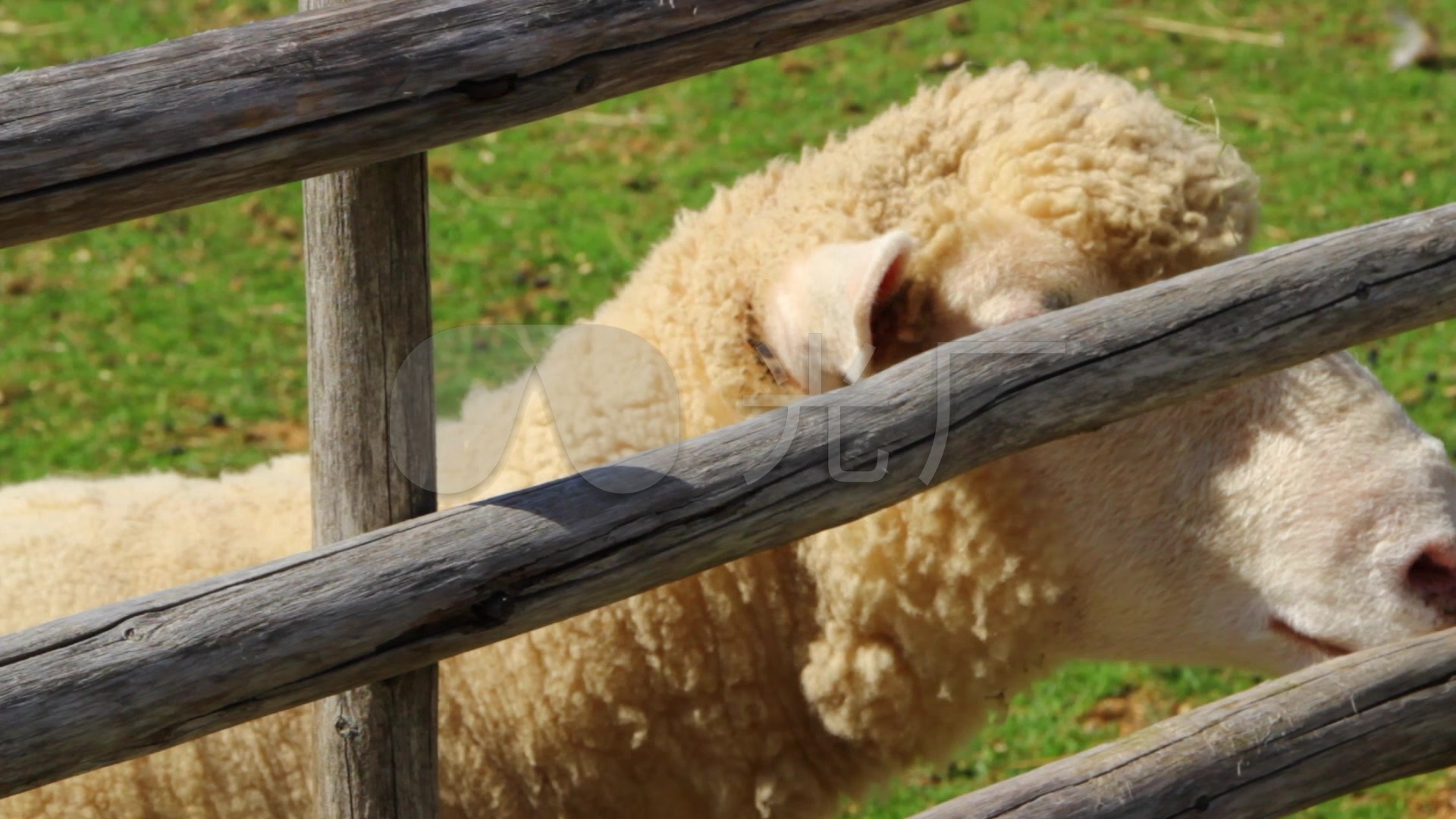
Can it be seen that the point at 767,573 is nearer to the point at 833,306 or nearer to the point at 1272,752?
the point at 833,306

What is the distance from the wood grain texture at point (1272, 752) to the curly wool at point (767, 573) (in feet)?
1.15

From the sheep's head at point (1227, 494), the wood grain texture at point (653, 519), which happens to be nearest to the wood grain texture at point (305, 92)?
the wood grain texture at point (653, 519)

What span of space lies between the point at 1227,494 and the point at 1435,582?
40cm

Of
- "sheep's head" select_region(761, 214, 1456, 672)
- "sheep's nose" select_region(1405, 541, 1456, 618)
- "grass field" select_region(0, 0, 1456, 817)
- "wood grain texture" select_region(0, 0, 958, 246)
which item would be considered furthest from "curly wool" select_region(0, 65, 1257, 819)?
"grass field" select_region(0, 0, 1456, 817)

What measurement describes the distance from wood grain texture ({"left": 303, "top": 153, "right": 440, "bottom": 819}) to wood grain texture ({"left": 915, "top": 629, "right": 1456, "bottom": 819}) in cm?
83

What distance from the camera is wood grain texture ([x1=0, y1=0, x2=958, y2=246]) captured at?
173 cm

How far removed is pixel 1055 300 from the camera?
265 cm

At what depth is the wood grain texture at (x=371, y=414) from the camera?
2.00 metres

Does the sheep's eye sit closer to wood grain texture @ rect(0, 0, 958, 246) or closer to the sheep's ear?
the sheep's ear

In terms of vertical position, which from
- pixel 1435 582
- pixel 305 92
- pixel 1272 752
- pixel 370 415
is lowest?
pixel 1272 752

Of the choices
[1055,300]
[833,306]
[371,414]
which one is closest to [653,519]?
[371,414]

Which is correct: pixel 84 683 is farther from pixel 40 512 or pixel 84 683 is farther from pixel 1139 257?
pixel 1139 257

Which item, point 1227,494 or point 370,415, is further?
point 1227,494

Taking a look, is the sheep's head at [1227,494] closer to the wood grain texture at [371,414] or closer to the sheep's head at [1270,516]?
the sheep's head at [1270,516]
